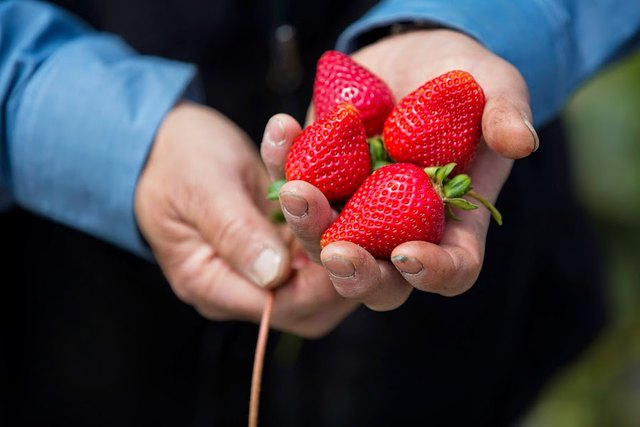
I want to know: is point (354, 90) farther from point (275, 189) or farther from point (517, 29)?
point (517, 29)

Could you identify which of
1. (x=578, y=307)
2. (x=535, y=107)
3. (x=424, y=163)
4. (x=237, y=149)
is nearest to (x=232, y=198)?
(x=237, y=149)

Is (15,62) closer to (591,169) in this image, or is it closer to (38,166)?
(38,166)

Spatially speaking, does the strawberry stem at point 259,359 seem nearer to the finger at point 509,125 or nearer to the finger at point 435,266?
the finger at point 435,266

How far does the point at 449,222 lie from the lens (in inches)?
27.1

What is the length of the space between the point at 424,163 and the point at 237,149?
0.80 ft

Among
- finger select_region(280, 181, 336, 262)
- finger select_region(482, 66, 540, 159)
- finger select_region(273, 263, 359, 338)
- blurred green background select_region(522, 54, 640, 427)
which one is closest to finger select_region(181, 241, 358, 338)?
finger select_region(273, 263, 359, 338)

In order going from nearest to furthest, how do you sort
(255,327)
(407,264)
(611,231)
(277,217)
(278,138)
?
(407,264) → (278,138) → (277,217) → (255,327) → (611,231)

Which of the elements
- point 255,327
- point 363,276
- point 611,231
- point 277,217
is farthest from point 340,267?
point 611,231

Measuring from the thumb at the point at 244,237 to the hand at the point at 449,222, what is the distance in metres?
0.07

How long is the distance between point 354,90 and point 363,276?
8.4 inches

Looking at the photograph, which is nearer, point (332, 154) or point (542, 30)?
point (332, 154)

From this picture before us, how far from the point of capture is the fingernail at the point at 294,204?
24.0 inches

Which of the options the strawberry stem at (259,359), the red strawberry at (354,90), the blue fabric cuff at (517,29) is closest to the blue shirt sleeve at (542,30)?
the blue fabric cuff at (517,29)

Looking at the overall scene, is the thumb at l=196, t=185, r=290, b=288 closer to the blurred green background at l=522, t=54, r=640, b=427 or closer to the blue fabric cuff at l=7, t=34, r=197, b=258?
the blue fabric cuff at l=7, t=34, r=197, b=258
